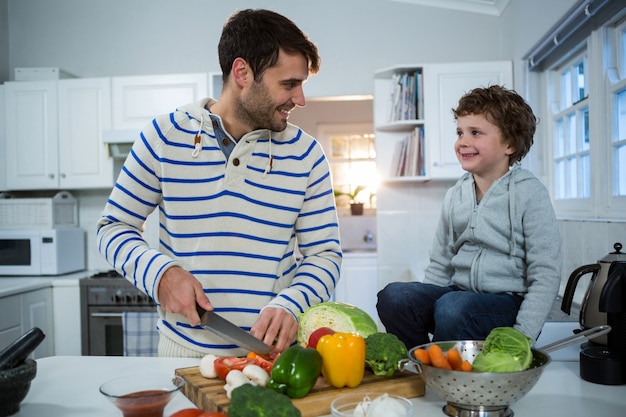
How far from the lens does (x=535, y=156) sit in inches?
135

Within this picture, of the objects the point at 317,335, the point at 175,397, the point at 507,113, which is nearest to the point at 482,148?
the point at 507,113

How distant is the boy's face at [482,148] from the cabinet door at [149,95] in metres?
2.48

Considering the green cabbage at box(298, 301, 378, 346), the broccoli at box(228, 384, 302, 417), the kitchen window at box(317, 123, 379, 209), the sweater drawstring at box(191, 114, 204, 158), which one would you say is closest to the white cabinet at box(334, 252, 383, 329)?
the kitchen window at box(317, 123, 379, 209)

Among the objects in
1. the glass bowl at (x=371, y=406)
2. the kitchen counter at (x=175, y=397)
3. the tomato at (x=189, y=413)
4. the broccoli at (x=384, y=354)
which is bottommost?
the kitchen counter at (x=175, y=397)

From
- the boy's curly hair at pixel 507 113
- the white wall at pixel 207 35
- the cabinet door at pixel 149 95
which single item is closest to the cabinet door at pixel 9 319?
the cabinet door at pixel 149 95

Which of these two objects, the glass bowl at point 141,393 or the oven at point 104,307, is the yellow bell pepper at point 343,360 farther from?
the oven at point 104,307

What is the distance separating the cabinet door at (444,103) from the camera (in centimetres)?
367

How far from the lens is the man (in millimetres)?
1495

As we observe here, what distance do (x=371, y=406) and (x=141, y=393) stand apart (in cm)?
37

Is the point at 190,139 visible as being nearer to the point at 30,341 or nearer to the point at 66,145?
the point at 30,341

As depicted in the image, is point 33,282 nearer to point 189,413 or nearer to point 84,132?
point 84,132

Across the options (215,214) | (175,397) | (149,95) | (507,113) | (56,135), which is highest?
(149,95)

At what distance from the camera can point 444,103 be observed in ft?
12.1

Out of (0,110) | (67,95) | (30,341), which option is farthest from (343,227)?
(30,341)
